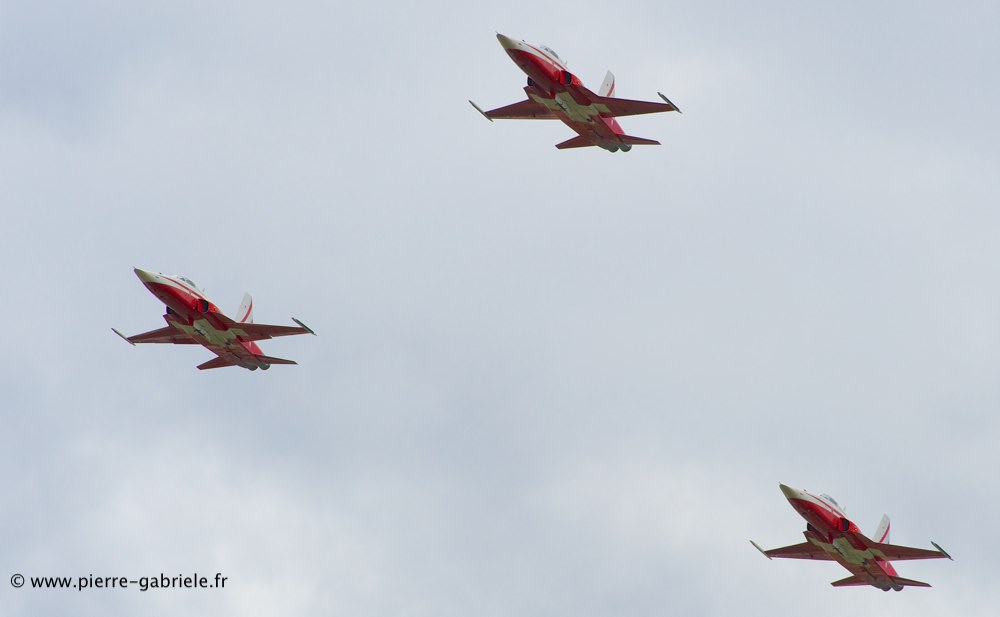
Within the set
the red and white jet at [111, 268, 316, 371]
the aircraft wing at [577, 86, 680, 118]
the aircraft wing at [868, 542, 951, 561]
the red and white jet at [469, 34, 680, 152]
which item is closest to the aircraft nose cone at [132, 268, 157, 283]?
the red and white jet at [111, 268, 316, 371]

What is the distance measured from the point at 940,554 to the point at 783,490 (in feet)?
38.3

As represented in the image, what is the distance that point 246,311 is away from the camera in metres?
121

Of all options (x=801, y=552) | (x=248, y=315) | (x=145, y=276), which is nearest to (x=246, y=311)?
(x=248, y=315)

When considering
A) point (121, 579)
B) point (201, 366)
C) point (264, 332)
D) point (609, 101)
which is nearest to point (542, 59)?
point (609, 101)

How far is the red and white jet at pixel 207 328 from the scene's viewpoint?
112 metres

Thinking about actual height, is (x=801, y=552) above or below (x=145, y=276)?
below

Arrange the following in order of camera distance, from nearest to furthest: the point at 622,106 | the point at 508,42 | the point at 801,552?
the point at 508,42, the point at 622,106, the point at 801,552

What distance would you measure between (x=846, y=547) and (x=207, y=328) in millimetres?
49058

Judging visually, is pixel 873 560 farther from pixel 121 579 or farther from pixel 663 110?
pixel 121 579

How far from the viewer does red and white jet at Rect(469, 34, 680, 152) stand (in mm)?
106562

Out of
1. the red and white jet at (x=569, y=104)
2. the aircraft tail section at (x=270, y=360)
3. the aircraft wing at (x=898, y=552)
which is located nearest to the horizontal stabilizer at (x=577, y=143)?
the red and white jet at (x=569, y=104)

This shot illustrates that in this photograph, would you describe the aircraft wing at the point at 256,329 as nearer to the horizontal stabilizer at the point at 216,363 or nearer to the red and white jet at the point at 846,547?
the horizontal stabilizer at the point at 216,363

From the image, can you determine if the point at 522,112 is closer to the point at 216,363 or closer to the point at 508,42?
the point at 508,42

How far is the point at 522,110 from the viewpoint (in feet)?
378
